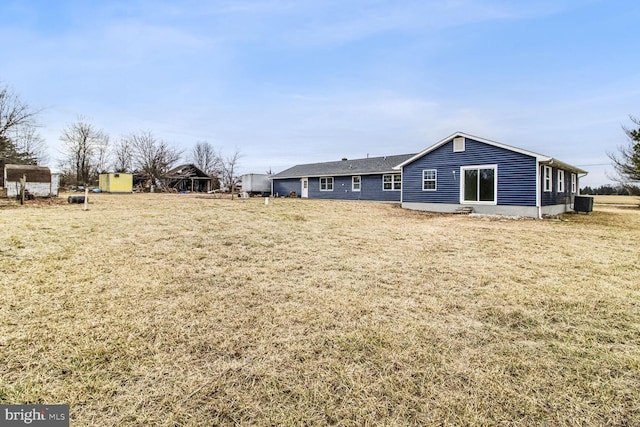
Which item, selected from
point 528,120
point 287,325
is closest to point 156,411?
point 287,325

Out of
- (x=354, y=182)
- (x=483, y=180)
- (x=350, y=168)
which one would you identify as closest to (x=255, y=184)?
(x=350, y=168)

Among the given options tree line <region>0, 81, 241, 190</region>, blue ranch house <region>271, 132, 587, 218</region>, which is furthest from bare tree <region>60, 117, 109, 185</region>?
blue ranch house <region>271, 132, 587, 218</region>

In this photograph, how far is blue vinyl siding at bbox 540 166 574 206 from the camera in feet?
48.3

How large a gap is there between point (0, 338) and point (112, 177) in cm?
3174

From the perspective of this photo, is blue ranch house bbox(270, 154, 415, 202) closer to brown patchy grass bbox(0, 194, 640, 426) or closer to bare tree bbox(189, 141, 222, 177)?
brown patchy grass bbox(0, 194, 640, 426)

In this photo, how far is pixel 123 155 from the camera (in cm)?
4259

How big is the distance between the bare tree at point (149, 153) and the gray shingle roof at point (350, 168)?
796 inches

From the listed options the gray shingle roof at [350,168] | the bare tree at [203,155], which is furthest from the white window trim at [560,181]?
the bare tree at [203,155]

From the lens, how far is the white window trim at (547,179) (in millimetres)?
14750

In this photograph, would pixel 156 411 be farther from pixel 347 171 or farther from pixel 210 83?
pixel 347 171

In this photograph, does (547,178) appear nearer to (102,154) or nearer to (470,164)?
(470,164)

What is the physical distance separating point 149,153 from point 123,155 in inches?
168

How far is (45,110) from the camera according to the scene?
20.9 metres

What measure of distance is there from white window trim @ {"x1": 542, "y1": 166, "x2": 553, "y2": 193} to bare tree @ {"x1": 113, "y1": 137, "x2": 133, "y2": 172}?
48084mm
